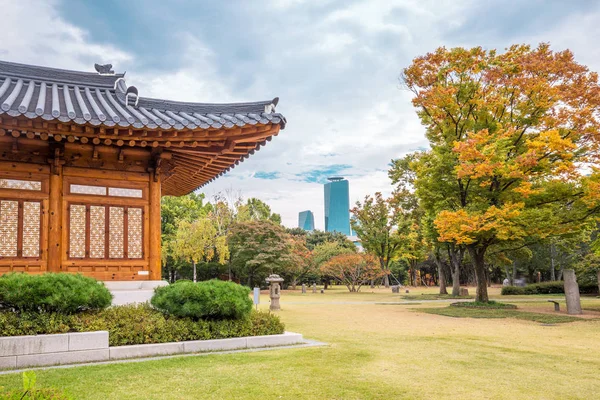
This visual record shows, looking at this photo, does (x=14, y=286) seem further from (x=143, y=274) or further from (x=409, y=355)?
(x=409, y=355)

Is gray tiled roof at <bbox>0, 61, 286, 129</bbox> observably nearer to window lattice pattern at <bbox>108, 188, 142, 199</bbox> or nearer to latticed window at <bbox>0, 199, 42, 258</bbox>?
window lattice pattern at <bbox>108, 188, 142, 199</bbox>

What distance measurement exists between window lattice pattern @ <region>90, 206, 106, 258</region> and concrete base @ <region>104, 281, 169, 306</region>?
0.60 meters

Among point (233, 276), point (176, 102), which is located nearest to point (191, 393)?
point (176, 102)

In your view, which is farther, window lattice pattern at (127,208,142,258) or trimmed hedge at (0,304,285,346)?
window lattice pattern at (127,208,142,258)

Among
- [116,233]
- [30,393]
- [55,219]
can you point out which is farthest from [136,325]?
[30,393]

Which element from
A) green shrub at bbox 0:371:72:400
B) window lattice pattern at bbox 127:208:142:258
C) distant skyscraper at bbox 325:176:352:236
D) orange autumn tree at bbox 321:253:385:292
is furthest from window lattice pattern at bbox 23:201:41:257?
distant skyscraper at bbox 325:176:352:236

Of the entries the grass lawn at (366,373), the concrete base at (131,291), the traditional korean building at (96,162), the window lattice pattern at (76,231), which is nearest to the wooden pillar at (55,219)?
the traditional korean building at (96,162)

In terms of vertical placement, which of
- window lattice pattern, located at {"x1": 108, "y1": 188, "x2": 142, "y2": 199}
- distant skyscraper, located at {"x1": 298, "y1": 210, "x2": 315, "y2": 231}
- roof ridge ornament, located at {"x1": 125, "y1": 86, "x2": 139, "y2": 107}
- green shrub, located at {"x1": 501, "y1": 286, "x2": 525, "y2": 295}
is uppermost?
distant skyscraper, located at {"x1": 298, "y1": 210, "x2": 315, "y2": 231}

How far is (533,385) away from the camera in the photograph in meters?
6.35

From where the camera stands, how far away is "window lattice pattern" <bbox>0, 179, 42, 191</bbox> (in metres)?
8.45

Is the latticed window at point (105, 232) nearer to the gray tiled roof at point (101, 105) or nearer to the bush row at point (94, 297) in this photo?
the bush row at point (94, 297)

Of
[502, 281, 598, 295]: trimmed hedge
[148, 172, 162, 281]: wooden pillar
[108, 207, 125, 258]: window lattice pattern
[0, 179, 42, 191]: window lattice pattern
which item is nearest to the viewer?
[0, 179, 42, 191]: window lattice pattern

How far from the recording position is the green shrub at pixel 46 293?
6980 millimetres

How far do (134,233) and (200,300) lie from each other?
215 cm
